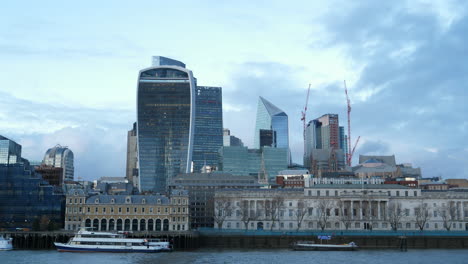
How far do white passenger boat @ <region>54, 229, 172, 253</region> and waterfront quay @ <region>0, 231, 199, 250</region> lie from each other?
11389mm

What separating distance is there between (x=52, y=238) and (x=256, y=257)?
67.8m

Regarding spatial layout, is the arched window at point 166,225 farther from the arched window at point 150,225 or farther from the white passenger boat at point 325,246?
the white passenger boat at point 325,246

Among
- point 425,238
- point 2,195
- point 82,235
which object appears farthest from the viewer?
point 2,195

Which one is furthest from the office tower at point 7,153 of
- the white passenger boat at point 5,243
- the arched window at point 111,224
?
the arched window at point 111,224

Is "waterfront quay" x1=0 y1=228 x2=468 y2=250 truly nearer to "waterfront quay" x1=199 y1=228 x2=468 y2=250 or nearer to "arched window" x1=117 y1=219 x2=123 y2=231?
"waterfront quay" x1=199 y1=228 x2=468 y2=250

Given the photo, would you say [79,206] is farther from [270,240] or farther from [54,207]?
[270,240]

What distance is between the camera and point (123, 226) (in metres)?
191

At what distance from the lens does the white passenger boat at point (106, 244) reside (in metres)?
157

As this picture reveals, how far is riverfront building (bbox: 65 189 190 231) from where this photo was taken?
191125 millimetres

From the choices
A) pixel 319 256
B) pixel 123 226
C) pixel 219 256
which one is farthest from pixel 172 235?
pixel 319 256

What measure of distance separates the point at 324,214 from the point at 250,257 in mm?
65731

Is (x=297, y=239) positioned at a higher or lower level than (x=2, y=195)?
lower

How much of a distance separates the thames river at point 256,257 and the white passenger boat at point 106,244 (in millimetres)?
5375

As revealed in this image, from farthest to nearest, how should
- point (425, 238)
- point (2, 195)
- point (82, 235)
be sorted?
1. point (2, 195)
2. point (425, 238)
3. point (82, 235)
